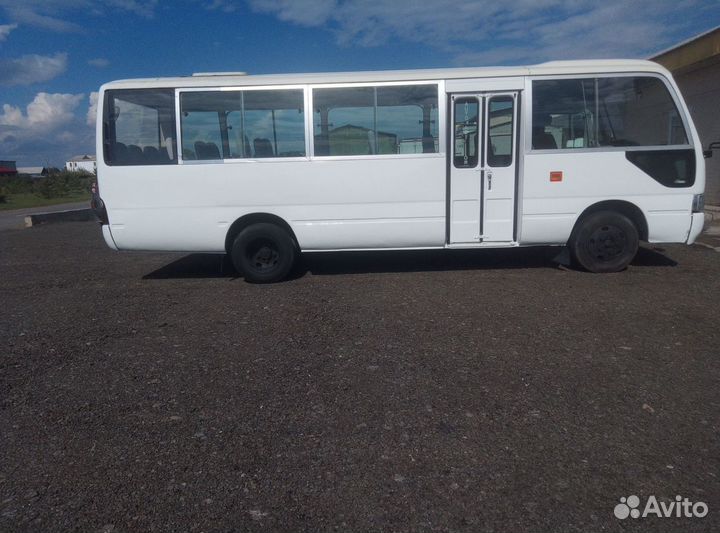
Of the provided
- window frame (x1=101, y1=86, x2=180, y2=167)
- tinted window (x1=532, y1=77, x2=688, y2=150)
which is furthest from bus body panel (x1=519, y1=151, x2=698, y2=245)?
window frame (x1=101, y1=86, x2=180, y2=167)

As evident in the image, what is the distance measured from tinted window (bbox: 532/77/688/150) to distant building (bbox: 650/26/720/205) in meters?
6.78

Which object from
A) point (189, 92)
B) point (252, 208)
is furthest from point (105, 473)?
point (189, 92)

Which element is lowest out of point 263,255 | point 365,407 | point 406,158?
point 365,407

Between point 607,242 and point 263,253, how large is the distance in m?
4.66

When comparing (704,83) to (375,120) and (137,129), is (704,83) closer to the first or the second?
(375,120)

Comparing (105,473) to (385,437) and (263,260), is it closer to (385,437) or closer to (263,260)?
(385,437)

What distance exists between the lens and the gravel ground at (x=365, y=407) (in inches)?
114

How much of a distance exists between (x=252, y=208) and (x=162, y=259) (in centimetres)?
368

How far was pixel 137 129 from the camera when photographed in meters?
7.63

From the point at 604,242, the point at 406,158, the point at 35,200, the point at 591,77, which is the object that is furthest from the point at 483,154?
the point at 35,200

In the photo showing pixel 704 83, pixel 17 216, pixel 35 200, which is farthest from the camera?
pixel 35 200

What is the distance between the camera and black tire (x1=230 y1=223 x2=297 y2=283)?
7.71m

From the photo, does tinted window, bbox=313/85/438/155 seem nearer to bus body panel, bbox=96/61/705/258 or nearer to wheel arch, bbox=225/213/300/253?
bus body panel, bbox=96/61/705/258

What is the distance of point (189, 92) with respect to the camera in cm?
761
